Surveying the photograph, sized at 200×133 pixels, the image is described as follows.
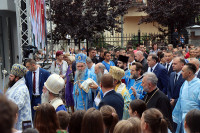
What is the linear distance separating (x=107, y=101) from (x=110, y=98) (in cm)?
8

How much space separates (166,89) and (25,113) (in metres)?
4.20

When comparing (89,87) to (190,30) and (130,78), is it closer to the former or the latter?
(130,78)

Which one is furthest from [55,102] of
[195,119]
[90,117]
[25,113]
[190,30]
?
[190,30]

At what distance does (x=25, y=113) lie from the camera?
6305mm

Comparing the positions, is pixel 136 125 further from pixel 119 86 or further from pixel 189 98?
pixel 119 86

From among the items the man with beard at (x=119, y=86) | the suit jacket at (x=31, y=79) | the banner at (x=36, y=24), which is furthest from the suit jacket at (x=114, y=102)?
the banner at (x=36, y=24)

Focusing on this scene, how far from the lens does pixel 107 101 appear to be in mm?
5527

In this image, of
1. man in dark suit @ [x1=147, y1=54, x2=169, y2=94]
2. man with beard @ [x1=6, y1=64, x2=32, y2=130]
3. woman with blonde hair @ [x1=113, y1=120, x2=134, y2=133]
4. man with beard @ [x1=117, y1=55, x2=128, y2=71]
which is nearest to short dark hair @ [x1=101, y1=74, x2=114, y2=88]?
man with beard @ [x1=6, y1=64, x2=32, y2=130]

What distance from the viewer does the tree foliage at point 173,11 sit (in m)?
19.4

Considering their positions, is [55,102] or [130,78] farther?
[130,78]

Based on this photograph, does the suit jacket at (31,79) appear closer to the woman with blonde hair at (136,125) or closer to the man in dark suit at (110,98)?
the man in dark suit at (110,98)

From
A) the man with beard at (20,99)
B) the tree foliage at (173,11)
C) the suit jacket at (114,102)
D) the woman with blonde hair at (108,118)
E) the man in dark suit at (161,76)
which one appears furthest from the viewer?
the tree foliage at (173,11)

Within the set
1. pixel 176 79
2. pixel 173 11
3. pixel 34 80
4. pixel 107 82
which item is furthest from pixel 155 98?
pixel 173 11

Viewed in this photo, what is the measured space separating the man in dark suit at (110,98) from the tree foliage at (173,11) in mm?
14615
